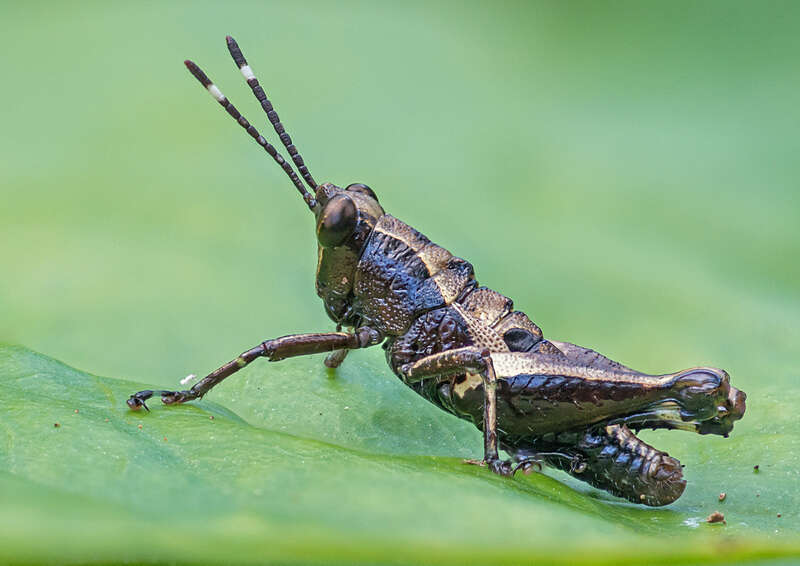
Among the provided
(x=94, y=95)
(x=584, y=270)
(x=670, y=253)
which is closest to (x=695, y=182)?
(x=670, y=253)

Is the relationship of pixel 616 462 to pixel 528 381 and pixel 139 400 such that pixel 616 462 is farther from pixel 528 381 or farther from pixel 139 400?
pixel 139 400

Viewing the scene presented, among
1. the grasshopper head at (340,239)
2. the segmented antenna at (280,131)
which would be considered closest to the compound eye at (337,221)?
the grasshopper head at (340,239)

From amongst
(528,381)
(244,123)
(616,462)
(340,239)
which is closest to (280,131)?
(244,123)

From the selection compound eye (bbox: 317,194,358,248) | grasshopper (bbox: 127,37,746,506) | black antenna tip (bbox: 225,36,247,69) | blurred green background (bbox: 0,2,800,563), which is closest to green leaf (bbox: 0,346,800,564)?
blurred green background (bbox: 0,2,800,563)

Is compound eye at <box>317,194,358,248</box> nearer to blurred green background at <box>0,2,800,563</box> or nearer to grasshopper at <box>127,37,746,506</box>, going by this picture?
grasshopper at <box>127,37,746,506</box>

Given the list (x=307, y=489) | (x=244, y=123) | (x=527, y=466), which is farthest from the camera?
(x=244, y=123)

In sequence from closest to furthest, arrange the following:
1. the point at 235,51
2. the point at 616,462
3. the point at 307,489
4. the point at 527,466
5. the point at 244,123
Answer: the point at 307,489 → the point at 527,466 → the point at 616,462 → the point at 244,123 → the point at 235,51
